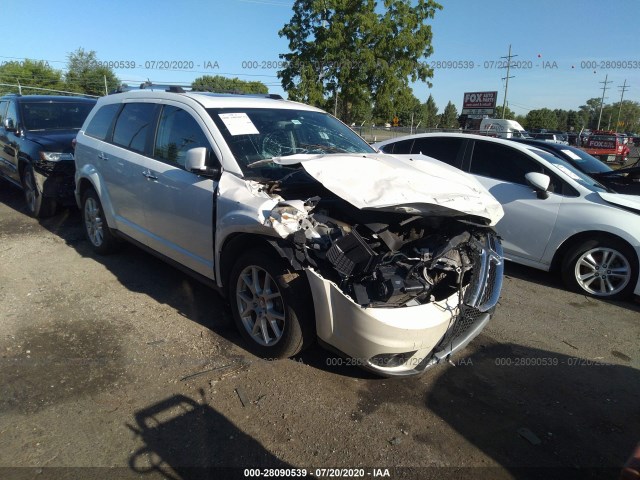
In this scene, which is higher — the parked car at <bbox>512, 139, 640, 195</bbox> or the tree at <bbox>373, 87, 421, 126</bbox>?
the tree at <bbox>373, 87, 421, 126</bbox>

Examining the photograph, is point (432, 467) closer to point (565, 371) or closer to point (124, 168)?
point (565, 371)

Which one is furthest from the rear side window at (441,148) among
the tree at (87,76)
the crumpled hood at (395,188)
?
the tree at (87,76)

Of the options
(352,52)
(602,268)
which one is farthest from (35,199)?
(352,52)

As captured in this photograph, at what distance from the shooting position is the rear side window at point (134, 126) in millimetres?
4446

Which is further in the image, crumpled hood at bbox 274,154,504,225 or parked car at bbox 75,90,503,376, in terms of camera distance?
crumpled hood at bbox 274,154,504,225

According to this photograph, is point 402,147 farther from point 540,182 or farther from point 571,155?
point 571,155

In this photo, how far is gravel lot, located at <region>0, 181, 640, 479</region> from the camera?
2484 millimetres

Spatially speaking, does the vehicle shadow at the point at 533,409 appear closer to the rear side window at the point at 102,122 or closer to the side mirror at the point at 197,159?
the side mirror at the point at 197,159

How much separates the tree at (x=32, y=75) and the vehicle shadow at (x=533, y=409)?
50782 millimetres

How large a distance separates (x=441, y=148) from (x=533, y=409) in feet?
13.9

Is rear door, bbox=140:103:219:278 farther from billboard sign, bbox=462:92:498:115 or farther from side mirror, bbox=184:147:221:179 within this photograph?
billboard sign, bbox=462:92:498:115

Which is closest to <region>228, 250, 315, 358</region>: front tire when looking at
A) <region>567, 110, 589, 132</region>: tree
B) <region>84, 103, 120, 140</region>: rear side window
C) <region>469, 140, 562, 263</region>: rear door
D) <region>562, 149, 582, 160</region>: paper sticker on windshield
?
<region>84, 103, 120, 140</region>: rear side window

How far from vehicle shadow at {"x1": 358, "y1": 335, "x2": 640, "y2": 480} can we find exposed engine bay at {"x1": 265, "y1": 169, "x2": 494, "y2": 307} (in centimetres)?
75

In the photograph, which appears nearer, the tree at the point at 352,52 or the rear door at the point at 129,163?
the rear door at the point at 129,163
